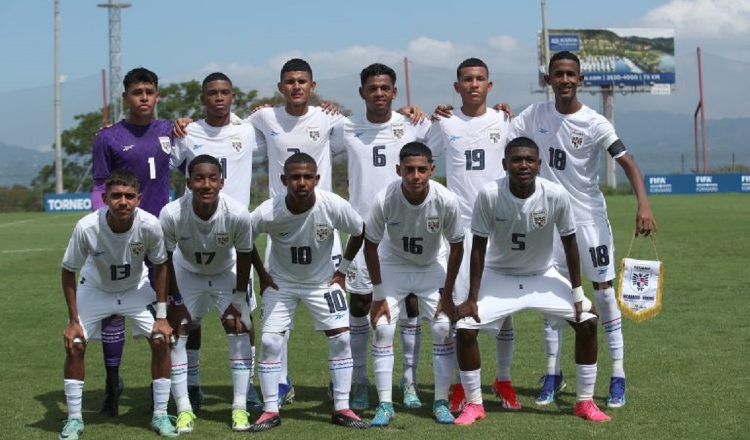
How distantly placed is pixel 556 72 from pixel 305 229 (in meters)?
2.20

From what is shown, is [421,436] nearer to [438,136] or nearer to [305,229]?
[305,229]

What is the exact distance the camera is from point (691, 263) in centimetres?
1562

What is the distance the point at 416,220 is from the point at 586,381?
1622 millimetres

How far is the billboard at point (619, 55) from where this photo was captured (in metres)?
60.2

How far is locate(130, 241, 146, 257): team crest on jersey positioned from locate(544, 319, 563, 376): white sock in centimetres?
302

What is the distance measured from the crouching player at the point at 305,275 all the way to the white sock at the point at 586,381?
156 centimetres

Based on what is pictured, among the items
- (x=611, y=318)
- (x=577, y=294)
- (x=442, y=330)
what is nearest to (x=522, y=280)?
(x=577, y=294)

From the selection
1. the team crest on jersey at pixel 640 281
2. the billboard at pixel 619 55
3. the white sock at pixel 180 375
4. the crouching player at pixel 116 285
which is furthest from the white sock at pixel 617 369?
the billboard at pixel 619 55

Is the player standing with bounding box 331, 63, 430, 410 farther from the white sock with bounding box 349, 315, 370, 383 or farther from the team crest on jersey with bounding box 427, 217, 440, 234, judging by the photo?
the team crest on jersey with bounding box 427, 217, 440, 234

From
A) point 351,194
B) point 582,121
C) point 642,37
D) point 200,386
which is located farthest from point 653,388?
point 642,37

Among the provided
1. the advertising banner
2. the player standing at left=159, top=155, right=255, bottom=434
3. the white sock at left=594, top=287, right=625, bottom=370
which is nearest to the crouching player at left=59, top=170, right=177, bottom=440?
the player standing at left=159, top=155, right=255, bottom=434

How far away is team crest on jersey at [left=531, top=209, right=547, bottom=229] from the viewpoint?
6746 millimetres

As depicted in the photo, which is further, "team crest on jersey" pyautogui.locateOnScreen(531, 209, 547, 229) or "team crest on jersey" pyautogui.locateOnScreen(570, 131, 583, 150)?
"team crest on jersey" pyautogui.locateOnScreen(570, 131, 583, 150)

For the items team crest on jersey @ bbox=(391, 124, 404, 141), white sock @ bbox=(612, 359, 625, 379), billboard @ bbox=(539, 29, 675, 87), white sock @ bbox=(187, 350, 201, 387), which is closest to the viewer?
white sock @ bbox=(612, 359, 625, 379)
